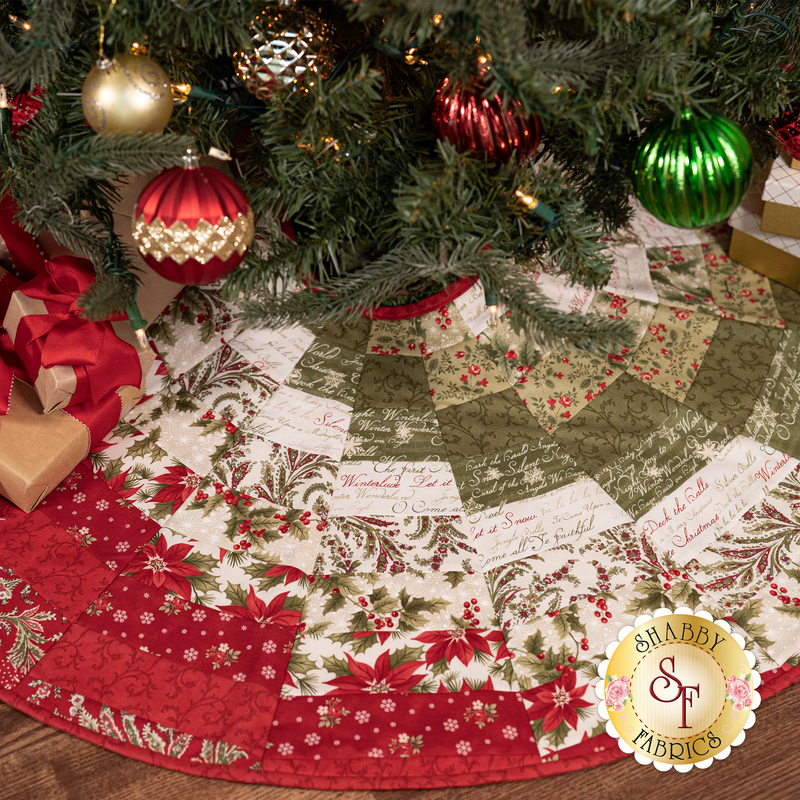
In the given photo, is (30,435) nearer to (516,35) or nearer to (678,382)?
(516,35)

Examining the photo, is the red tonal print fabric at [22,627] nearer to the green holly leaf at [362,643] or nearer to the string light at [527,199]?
the green holly leaf at [362,643]

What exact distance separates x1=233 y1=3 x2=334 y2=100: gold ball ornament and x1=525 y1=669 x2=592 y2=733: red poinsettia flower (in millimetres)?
687

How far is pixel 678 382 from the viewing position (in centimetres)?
103

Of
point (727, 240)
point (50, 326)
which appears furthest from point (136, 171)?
point (727, 240)

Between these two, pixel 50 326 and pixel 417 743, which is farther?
pixel 50 326

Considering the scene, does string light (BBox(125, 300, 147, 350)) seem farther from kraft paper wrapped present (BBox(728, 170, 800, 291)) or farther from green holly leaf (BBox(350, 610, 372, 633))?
kraft paper wrapped present (BBox(728, 170, 800, 291))

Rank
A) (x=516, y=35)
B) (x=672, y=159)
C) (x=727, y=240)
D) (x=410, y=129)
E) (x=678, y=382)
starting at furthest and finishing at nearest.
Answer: (x=727, y=240) → (x=678, y=382) → (x=410, y=129) → (x=672, y=159) → (x=516, y=35)

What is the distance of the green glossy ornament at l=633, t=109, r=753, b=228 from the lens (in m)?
0.65

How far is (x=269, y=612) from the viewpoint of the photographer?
82cm

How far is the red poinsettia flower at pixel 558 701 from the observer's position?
749 millimetres

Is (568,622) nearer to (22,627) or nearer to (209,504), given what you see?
(209,504)

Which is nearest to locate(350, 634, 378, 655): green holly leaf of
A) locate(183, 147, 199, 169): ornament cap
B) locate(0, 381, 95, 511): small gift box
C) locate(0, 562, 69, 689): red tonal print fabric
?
locate(0, 562, 69, 689): red tonal print fabric

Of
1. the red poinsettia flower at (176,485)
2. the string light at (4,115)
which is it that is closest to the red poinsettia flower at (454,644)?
the red poinsettia flower at (176,485)

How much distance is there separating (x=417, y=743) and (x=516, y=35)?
688mm
